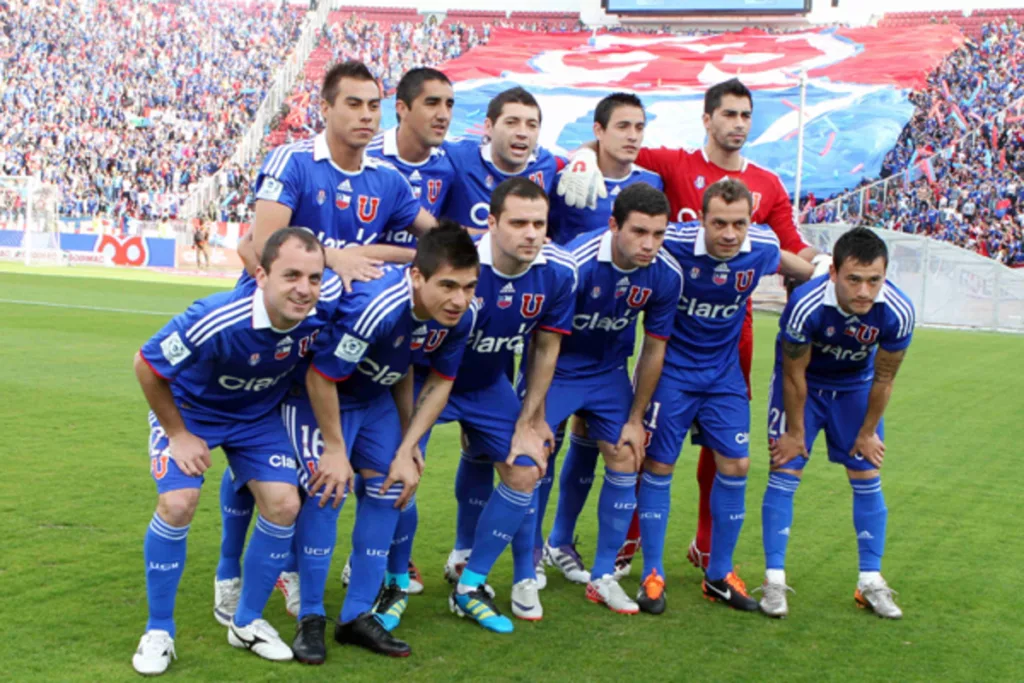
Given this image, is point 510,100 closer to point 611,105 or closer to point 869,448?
point 611,105

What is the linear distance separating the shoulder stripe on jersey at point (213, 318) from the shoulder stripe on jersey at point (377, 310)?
44 centimetres

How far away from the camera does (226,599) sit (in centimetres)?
461

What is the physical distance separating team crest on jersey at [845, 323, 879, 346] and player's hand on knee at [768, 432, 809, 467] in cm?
56

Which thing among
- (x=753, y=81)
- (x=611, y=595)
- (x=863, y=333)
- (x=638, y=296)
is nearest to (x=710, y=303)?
(x=638, y=296)

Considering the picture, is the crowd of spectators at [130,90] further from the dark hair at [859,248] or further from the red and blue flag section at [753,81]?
the dark hair at [859,248]

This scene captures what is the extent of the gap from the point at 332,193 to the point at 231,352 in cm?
112

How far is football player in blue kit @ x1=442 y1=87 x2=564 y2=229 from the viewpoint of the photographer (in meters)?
5.30

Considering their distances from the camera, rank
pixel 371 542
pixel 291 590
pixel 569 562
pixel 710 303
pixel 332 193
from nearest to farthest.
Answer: pixel 371 542 < pixel 291 590 < pixel 332 193 < pixel 710 303 < pixel 569 562

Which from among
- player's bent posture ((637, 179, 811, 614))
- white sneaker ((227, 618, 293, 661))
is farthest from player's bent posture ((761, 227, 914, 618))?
white sneaker ((227, 618, 293, 661))

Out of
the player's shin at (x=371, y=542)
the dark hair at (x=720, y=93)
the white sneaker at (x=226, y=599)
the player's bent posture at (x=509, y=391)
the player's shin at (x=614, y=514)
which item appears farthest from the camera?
the dark hair at (x=720, y=93)

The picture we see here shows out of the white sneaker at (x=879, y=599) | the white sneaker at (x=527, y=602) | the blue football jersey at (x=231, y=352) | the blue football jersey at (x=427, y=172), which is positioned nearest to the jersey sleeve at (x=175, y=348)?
the blue football jersey at (x=231, y=352)

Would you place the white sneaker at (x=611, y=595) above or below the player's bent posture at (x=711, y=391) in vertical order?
below

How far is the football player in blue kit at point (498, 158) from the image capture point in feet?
17.4

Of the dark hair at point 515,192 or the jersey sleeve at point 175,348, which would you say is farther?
the dark hair at point 515,192
